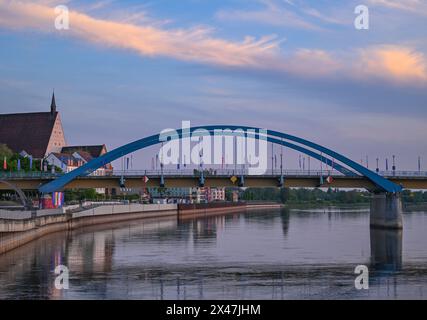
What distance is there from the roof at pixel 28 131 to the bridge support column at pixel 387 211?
103 m

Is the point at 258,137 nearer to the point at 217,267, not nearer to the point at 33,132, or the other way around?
the point at 217,267

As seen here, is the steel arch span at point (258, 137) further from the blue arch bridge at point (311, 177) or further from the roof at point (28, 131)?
the roof at point (28, 131)

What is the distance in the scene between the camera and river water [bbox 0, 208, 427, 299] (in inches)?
1246

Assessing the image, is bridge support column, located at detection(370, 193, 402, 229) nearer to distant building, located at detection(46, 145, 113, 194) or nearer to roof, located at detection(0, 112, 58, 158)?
distant building, located at detection(46, 145, 113, 194)

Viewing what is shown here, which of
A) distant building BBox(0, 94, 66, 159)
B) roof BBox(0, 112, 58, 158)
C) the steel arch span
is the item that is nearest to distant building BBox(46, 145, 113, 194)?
distant building BBox(0, 94, 66, 159)

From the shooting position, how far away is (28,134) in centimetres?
17212

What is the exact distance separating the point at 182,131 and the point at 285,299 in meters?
52.2

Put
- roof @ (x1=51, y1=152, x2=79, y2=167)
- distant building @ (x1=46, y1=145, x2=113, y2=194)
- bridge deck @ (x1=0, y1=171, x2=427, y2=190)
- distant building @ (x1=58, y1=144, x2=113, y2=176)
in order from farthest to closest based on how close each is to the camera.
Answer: distant building @ (x1=58, y1=144, x2=113, y2=176) < distant building @ (x1=46, y1=145, x2=113, y2=194) < roof @ (x1=51, y1=152, x2=79, y2=167) < bridge deck @ (x1=0, y1=171, x2=427, y2=190)

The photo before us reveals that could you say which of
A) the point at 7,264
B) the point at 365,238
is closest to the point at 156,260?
the point at 7,264

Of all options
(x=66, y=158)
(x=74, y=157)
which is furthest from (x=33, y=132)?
(x=66, y=158)

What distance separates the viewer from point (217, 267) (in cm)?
4178

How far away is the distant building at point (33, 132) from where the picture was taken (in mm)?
169250

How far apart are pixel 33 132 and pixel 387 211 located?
111879 millimetres
